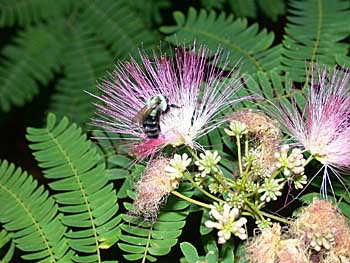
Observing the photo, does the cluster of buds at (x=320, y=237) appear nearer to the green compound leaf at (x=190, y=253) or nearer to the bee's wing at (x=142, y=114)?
the green compound leaf at (x=190, y=253)

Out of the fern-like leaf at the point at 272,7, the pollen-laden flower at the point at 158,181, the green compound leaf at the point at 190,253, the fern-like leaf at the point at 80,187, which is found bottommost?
the fern-like leaf at the point at 272,7

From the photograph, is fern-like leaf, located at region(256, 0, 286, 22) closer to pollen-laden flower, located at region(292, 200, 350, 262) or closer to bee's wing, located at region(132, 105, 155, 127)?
bee's wing, located at region(132, 105, 155, 127)

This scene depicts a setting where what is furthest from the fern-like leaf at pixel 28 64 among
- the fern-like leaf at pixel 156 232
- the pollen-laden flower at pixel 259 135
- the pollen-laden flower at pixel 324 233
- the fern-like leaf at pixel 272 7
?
the pollen-laden flower at pixel 324 233

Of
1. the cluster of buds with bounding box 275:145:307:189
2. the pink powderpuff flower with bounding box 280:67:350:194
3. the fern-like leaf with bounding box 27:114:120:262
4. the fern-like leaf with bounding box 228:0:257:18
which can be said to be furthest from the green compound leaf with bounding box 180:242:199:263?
the fern-like leaf with bounding box 228:0:257:18

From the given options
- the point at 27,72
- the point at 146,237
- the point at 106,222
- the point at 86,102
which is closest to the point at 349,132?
the point at 146,237

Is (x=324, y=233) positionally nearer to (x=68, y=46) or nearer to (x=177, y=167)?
(x=177, y=167)

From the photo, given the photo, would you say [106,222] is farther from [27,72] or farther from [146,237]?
[27,72]
